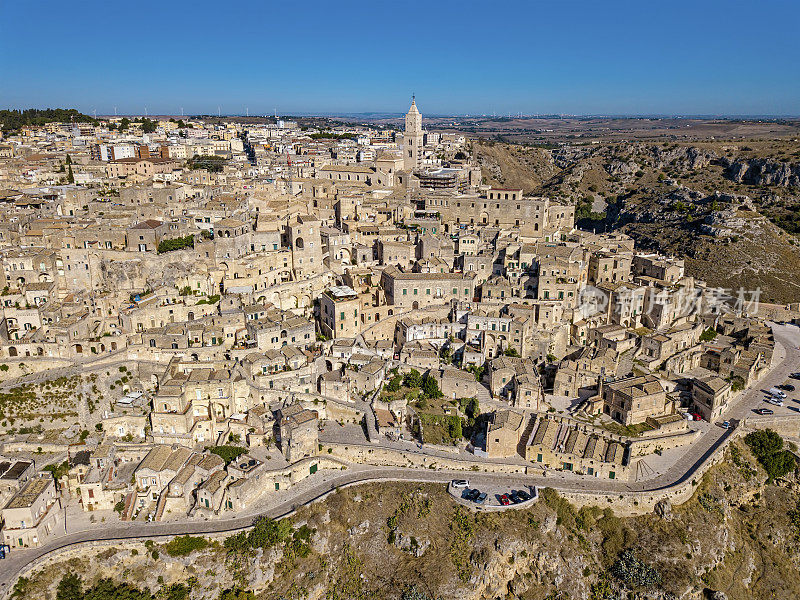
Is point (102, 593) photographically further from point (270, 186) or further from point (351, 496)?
point (270, 186)

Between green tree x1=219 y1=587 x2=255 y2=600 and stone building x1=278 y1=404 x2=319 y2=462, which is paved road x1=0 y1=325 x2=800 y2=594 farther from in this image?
green tree x1=219 y1=587 x2=255 y2=600

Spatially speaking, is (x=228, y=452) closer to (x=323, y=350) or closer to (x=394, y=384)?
(x=323, y=350)

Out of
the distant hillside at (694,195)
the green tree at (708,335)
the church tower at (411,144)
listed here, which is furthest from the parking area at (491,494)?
the church tower at (411,144)

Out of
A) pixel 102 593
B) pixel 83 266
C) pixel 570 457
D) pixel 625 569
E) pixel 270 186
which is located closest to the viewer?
pixel 102 593

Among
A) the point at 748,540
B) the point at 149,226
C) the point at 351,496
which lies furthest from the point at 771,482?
the point at 149,226

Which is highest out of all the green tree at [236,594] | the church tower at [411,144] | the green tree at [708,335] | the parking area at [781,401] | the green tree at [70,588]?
the church tower at [411,144]

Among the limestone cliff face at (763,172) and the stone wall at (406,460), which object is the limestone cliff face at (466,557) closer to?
the stone wall at (406,460)
